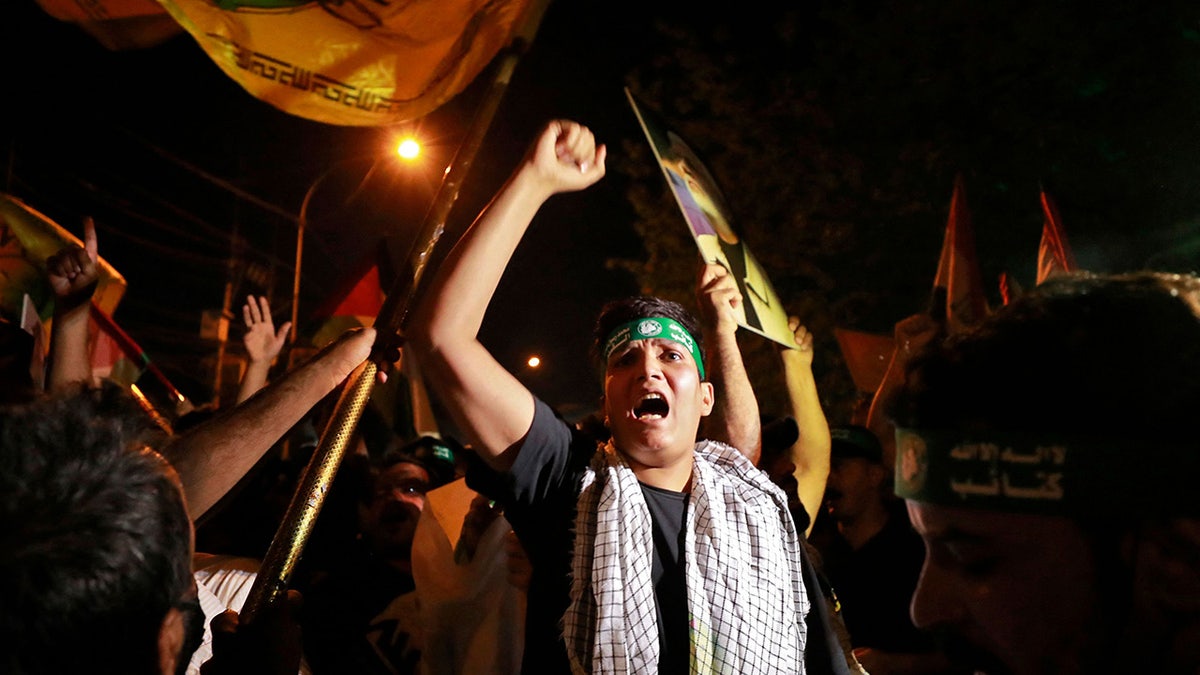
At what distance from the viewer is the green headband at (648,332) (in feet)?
9.30

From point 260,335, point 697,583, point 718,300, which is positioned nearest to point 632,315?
point 718,300

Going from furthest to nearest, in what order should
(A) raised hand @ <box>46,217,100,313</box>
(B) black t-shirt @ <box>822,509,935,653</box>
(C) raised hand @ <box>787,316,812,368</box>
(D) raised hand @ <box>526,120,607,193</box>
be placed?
1. (C) raised hand @ <box>787,316,812,368</box>
2. (B) black t-shirt @ <box>822,509,935,653</box>
3. (A) raised hand @ <box>46,217,100,313</box>
4. (D) raised hand @ <box>526,120,607,193</box>

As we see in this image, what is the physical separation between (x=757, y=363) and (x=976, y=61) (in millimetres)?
5181

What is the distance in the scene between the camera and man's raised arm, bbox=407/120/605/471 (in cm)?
222

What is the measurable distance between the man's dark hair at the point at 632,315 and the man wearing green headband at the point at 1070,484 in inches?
62.8

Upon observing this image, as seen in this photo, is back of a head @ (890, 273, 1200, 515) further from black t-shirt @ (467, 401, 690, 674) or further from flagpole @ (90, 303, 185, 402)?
flagpole @ (90, 303, 185, 402)

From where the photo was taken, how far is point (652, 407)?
2697mm

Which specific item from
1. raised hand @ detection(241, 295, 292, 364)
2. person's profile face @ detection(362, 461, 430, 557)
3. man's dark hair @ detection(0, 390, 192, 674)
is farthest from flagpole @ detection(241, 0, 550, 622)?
raised hand @ detection(241, 295, 292, 364)

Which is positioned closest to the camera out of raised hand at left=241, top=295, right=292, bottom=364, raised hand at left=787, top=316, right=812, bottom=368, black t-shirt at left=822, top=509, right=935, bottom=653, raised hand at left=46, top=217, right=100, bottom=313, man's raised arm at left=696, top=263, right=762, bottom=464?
man's raised arm at left=696, top=263, right=762, bottom=464

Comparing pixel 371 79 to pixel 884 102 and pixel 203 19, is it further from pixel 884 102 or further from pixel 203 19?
pixel 884 102

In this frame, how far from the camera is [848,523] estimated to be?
13.4ft

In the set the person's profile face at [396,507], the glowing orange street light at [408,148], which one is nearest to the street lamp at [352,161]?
the glowing orange street light at [408,148]

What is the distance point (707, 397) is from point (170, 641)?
205 centimetres

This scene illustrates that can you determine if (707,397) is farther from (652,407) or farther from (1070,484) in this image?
(1070,484)
